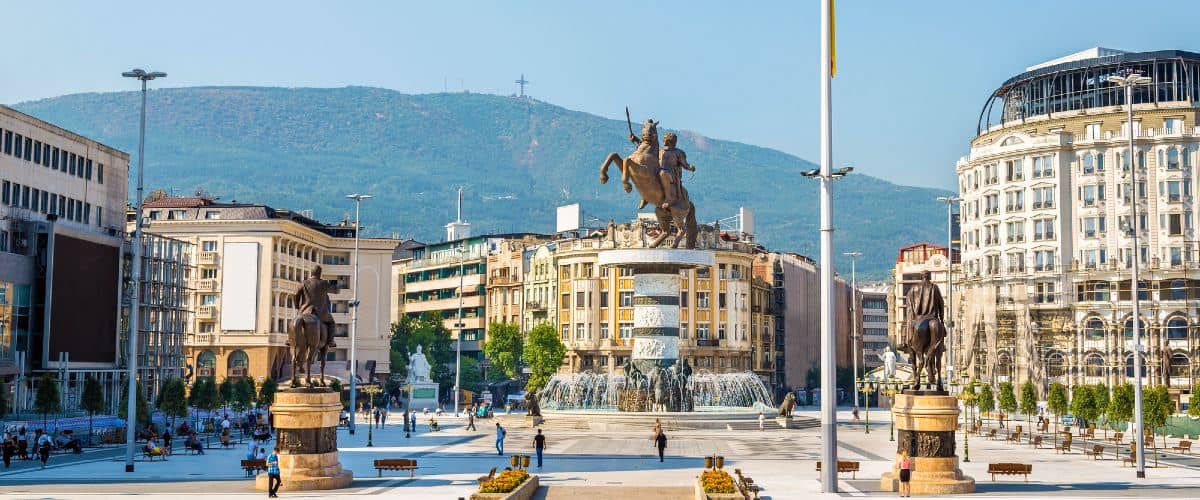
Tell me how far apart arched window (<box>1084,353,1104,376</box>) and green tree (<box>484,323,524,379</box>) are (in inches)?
2089

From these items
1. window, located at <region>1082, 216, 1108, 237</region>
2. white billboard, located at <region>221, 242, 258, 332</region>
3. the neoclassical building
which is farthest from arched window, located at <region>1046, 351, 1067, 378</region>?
white billboard, located at <region>221, 242, 258, 332</region>

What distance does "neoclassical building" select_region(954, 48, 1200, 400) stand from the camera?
112m

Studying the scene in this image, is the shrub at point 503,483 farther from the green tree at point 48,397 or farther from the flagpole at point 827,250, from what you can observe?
the green tree at point 48,397

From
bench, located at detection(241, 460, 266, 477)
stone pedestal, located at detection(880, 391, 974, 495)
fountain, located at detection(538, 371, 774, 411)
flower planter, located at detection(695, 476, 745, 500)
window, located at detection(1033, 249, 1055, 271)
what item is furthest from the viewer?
window, located at detection(1033, 249, 1055, 271)

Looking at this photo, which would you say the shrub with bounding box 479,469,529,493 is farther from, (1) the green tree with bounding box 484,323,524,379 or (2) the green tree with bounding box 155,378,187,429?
(1) the green tree with bounding box 484,323,524,379

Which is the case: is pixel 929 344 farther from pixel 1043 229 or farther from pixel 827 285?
pixel 1043 229

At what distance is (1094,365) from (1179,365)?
6.69m

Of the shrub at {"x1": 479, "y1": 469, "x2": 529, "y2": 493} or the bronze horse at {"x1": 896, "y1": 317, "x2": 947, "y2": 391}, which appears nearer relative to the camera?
the shrub at {"x1": 479, "y1": 469, "x2": 529, "y2": 493}

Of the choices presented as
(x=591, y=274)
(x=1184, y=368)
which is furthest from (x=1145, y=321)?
(x=591, y=274)

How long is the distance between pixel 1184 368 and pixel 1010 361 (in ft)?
47.4

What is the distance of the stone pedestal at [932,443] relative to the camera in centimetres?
3794

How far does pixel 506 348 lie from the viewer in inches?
5487

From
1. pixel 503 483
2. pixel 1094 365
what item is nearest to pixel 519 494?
pixel 503 483

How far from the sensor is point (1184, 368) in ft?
358
